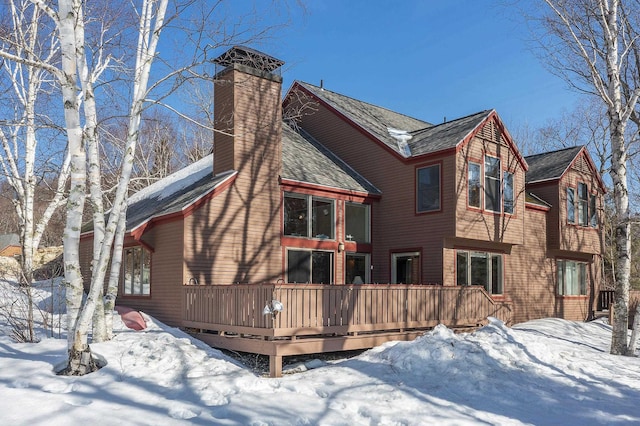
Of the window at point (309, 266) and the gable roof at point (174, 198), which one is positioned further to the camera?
the window at point (309, 266)

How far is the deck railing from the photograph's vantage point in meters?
10.5

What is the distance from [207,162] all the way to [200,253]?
18.5 feet

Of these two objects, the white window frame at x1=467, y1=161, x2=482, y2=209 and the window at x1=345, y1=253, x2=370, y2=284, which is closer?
the white window frame at x1=467, y1=161, x2=482, y2=209

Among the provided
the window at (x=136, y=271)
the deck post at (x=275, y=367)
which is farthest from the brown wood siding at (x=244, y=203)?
the deck post at (x=275, y=367)

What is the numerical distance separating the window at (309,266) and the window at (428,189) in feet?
10.7

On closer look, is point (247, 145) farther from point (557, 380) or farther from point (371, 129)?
point (557, 380)

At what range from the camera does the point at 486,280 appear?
18078 mm

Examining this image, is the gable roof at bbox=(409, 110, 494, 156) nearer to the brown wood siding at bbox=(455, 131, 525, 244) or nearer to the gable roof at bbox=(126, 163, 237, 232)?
the brown wood siding at bbox=(455, 131, 525, 244)

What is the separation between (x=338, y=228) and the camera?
55.8 feet

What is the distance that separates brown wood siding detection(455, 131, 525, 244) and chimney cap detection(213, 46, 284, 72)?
6.20 meters

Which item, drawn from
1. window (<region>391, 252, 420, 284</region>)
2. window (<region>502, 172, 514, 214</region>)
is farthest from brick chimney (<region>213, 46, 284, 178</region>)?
window (<region>502, 172, 514, 214</region>)

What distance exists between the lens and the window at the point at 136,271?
50.6 feet

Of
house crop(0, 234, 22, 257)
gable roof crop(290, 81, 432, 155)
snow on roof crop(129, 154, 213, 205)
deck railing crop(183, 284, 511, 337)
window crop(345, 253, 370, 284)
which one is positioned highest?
gable roof crop(290, 81, 432, 155)

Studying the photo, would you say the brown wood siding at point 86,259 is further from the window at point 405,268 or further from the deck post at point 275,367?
the deck post at point 275,367
